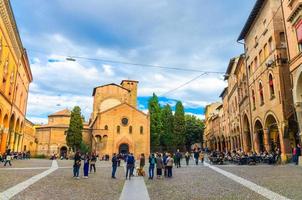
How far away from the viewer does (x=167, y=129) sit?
54656 mm

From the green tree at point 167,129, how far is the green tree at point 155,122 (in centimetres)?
93

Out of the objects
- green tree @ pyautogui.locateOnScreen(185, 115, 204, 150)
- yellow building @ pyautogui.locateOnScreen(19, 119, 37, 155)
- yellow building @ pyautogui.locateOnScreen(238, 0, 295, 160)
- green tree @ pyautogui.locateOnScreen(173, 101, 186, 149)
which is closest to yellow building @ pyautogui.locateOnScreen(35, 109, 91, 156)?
yellow building @ pyautogui.locateOnScreen(19, 119, 37, 155)

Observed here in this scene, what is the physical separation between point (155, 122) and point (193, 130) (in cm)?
1670

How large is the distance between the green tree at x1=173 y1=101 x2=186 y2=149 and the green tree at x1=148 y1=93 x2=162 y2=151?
3.31 m

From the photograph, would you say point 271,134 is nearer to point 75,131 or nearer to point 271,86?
point 271,86

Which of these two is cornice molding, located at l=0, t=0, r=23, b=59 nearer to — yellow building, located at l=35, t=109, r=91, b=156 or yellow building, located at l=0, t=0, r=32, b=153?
yellow building, located at l=0, t=0, r=32, b=153

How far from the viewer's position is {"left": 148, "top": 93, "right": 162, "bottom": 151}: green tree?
175 ft

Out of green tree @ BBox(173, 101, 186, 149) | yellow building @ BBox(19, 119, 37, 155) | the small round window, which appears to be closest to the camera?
the small round window

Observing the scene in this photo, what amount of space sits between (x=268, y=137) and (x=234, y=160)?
3.59 m

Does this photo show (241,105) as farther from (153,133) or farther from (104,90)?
(104,90)

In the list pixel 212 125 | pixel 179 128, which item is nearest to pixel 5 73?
pixel 179 128

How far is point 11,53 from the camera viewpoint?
1052 inches

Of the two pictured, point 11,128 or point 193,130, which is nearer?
point 11,128

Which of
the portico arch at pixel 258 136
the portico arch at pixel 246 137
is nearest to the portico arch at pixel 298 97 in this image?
the portico arch at pixel 258 136
